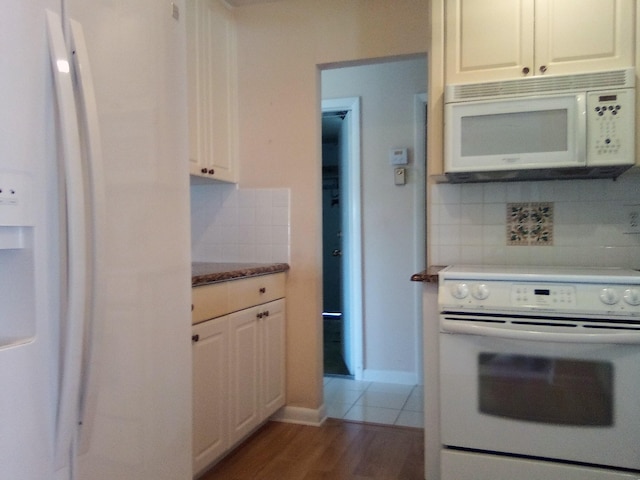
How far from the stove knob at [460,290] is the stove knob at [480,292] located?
0.09 ft

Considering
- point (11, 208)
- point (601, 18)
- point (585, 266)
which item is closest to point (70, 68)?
point (11, 208)

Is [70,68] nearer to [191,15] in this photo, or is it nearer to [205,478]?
[191,15]

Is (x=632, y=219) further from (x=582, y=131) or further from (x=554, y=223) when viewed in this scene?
(x=582, y=131)

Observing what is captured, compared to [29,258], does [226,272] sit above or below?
below

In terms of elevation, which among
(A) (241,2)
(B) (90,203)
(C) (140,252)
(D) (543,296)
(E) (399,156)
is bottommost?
(D) (543,296)

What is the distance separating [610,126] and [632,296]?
671 mm

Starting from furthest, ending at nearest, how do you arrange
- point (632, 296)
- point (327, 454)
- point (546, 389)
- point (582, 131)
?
1. point (327, 454)
2. point (582, 131)
3. point (546, 389)
4. point (632, 296)

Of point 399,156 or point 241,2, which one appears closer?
point 241,2

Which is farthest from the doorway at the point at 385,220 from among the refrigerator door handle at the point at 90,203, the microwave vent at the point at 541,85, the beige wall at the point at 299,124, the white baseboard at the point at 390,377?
the refrigerator door handle at the point at 90,203

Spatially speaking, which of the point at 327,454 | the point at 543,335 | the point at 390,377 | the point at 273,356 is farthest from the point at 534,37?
the point at 390,377

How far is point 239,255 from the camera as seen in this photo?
9.64 ft

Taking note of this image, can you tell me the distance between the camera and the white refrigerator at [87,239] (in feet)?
2.94

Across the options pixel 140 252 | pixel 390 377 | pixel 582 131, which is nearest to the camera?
→ pixel 140 252

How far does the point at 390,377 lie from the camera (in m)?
3.60
